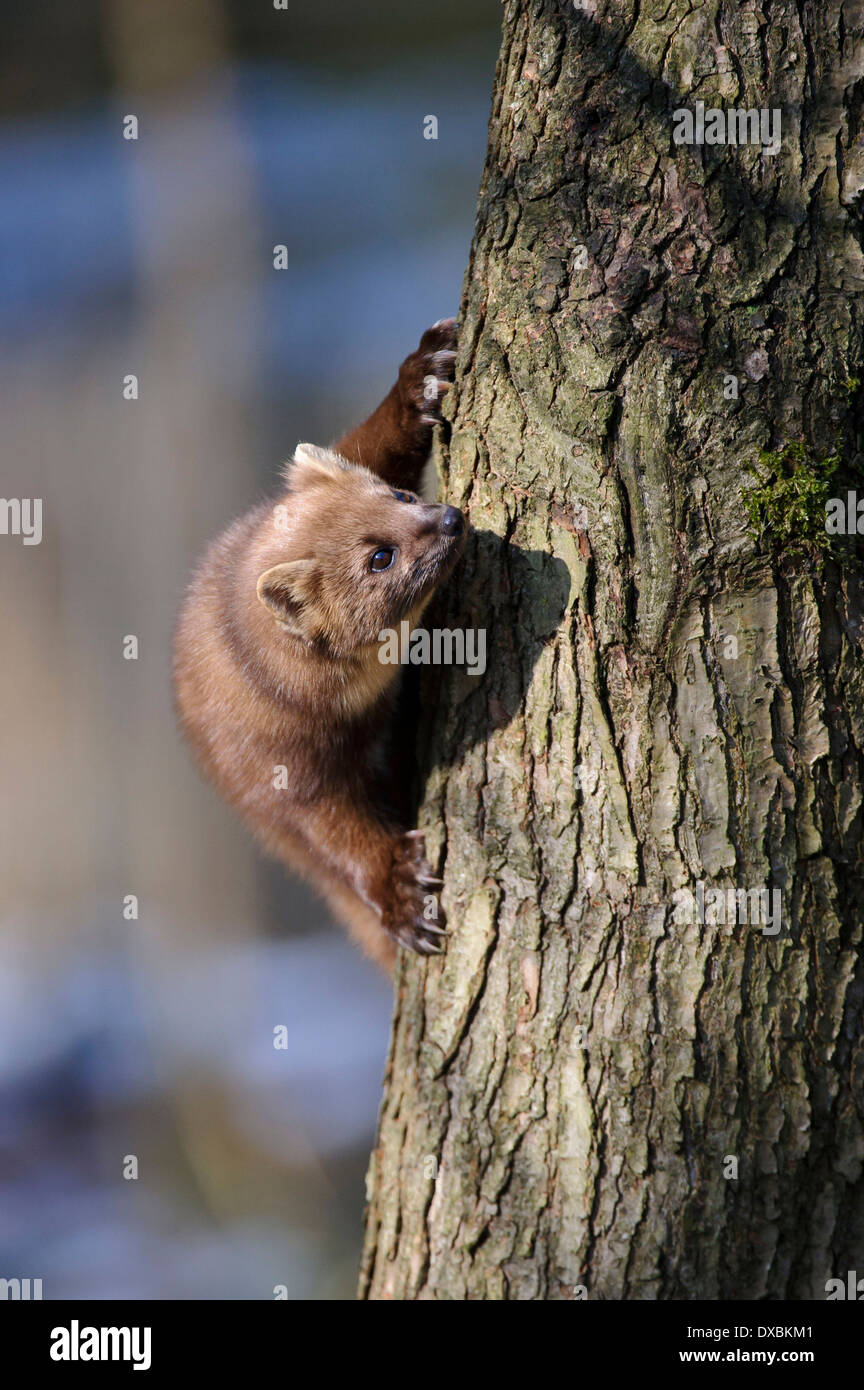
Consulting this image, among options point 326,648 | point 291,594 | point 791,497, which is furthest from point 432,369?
point 791,497

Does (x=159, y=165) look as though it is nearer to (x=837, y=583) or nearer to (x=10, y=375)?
(x=10, y=375)

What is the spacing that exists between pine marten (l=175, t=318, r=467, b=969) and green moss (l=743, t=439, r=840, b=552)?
110 cm

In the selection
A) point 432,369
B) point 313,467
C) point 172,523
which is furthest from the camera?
point 172,523

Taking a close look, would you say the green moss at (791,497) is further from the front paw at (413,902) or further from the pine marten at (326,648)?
the front paw at (413,902)

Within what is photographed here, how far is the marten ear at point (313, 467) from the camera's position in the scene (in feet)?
12.7

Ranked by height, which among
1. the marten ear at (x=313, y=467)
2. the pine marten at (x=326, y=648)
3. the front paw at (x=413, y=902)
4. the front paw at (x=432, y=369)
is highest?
the front paw at (x=432, y=369)

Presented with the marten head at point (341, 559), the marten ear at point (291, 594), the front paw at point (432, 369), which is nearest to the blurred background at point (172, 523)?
the marten head at point (341, 559)

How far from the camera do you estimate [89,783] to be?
7844 mm

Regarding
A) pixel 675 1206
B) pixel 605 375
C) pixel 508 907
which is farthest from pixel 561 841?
pixel 605 375

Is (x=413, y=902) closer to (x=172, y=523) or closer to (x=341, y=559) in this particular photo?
(x=341, y=559)

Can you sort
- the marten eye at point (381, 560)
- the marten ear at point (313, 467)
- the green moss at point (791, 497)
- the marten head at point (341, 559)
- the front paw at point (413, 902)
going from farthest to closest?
the marten ear at point (313, 467) → the marten eye at point (381, 560) → the marten head at point (341, 559) → the front paw at point (413, 902) → the green moss at point (791, 497)

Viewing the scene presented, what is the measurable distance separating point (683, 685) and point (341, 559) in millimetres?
1536

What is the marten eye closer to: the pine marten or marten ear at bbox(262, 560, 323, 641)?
the pine marten

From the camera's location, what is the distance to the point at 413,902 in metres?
3.12
